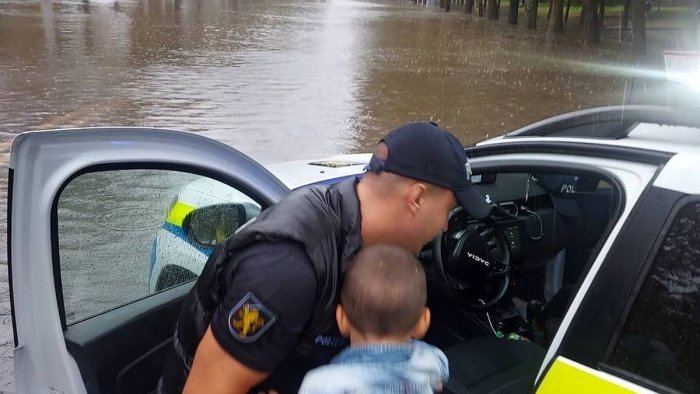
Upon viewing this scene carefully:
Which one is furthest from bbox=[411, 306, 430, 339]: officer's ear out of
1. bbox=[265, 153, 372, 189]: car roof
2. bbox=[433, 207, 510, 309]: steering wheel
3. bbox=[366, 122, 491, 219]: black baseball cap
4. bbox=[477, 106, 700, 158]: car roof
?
bbox=[265, 153, 372, 189]: car roof

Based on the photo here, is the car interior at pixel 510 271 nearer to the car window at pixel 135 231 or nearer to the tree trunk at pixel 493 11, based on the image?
the car window at pixel 135 231

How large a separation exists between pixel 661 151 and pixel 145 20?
26.2m

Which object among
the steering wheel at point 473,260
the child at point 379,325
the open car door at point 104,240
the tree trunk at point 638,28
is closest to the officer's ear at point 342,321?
the child at point 379,325

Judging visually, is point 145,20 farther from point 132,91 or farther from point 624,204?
point 624,204

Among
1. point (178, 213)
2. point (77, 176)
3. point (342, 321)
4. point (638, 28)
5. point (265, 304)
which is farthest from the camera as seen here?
point (638, 28)

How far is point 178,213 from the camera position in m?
2.45

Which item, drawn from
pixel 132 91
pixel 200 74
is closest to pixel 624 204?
pixel 132 91

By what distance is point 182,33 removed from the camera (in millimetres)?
21750

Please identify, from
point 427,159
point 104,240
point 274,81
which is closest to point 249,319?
point 427,159

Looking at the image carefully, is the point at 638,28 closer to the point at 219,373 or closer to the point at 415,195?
the point at 415,195

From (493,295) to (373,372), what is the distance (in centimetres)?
168

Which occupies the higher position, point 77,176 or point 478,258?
point 77,176

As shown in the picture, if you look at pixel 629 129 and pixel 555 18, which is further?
pixel 555 18

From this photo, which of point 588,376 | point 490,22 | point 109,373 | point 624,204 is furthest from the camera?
point 490,22
